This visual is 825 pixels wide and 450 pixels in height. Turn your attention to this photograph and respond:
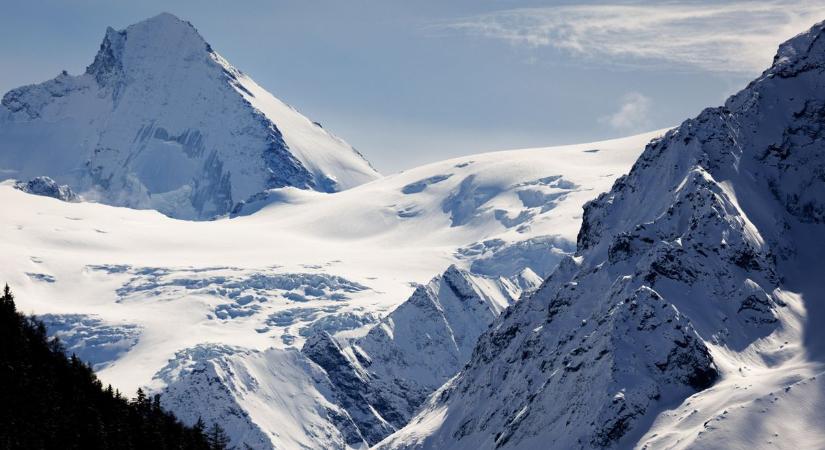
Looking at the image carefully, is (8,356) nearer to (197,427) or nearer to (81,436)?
(81,436)

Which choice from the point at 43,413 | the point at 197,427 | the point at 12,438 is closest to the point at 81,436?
the point at 43,413

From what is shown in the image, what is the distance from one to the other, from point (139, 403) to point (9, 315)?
2356 cm

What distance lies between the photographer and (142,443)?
533ft

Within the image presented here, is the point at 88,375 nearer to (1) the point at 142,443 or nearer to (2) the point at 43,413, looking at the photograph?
(1) the point at 142,443

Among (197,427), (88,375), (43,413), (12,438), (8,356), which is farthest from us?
(197,427)

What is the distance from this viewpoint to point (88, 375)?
568ft

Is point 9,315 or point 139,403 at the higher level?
point 9,315

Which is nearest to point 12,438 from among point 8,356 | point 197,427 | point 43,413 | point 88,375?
point 43,413

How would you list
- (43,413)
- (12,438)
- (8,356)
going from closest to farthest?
1. (12,438)
2. (43,413)
3. (8,356)

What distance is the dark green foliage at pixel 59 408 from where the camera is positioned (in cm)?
14050

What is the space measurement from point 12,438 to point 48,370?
3086 centimetres

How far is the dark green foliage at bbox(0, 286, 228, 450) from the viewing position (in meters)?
140

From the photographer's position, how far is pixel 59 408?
490ft

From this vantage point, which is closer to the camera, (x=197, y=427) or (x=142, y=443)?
(x=142, y=443)
